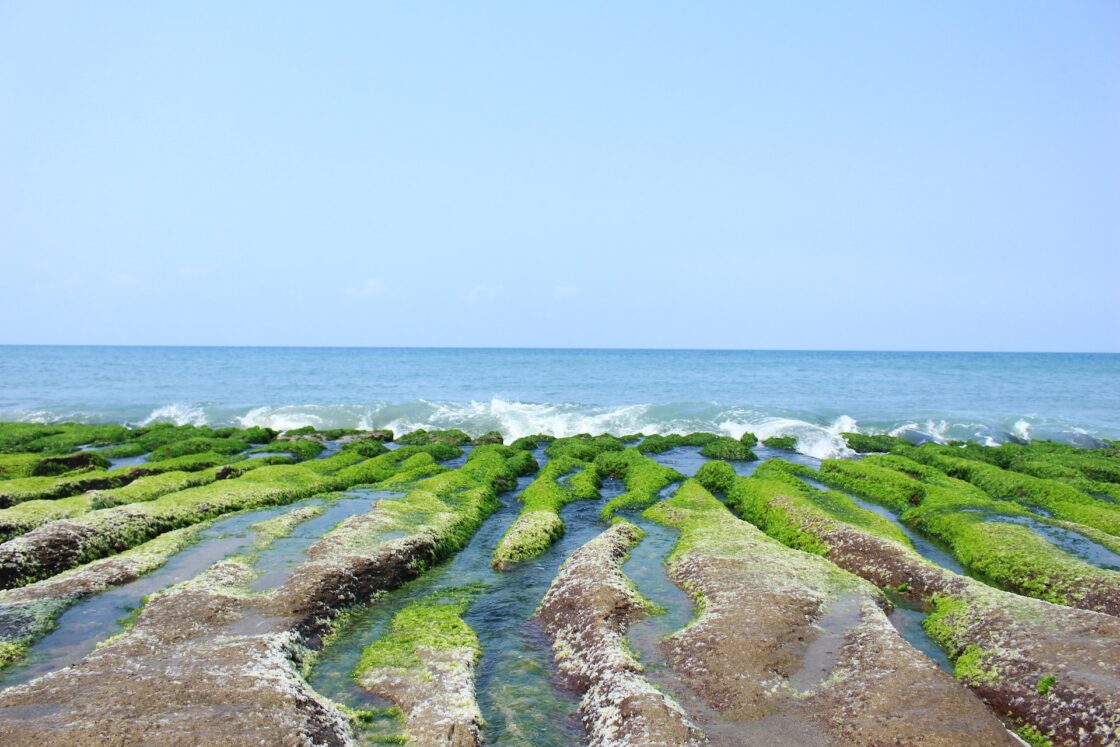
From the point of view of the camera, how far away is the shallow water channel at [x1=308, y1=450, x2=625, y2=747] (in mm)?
11047

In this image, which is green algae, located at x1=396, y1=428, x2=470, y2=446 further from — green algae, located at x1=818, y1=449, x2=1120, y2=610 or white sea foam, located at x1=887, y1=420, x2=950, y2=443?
white sea foam, located at x1=887, y1=420, x2=950, y2=443

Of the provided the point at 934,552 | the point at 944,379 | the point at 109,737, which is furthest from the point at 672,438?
the point at 944,379

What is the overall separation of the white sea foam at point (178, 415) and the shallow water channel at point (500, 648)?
47304mm

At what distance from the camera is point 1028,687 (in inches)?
442

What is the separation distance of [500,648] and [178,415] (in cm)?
5759

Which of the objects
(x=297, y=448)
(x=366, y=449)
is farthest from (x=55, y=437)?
(x=366, y=449)

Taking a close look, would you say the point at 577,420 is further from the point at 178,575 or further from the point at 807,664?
the point at 807,664

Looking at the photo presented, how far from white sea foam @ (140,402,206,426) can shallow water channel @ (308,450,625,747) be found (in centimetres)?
4730

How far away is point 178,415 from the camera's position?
5906 cm

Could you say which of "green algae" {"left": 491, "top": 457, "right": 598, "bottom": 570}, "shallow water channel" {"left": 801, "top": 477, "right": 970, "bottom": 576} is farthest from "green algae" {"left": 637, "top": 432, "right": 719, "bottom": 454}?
"shallow water channel" {"left": 801, "top": 477, "right": 970, "bottom": 576}

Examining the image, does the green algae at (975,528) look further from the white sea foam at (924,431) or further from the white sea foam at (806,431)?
the white sea foam at (924,431)

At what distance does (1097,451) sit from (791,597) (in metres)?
39.4

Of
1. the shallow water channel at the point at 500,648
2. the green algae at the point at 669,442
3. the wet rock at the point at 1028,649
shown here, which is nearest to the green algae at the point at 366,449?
the green algae at the point at 669,442

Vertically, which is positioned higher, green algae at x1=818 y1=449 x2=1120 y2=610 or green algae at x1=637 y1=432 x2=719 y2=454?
green algae at x1=818 y1=449 x2=1120 y2=610
